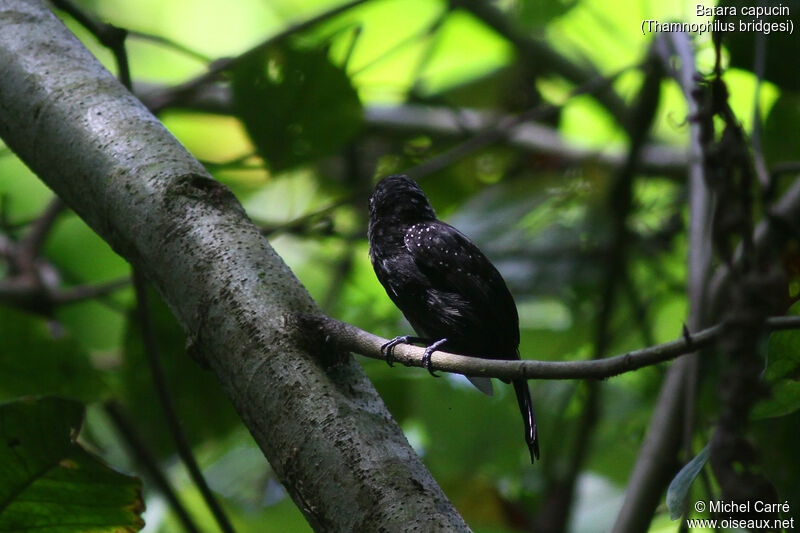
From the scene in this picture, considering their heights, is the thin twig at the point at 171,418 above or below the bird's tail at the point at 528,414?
above

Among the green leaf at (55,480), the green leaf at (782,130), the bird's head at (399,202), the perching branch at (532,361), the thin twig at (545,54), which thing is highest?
the thin twig at (545,54)

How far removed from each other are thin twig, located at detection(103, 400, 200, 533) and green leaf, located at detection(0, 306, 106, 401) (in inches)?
4.4

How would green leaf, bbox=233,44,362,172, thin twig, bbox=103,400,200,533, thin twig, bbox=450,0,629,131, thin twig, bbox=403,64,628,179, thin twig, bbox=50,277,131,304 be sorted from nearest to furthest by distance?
thin twig, bbox=103,400,200,533
green leaf, bbox=233,44,362,172
thin twig, bbox=403,64,628,179
thin twig, bbox=50,277,131,304
thin twig, bbox=450,0,629,131

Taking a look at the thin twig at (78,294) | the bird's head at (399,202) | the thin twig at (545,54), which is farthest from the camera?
the thin twig at (545,54)

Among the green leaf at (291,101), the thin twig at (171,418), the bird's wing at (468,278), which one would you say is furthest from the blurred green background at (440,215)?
the bird's wing at (468,278)

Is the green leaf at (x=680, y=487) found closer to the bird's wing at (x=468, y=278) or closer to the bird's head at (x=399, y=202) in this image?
the bird's wing at (x=468, y=278)

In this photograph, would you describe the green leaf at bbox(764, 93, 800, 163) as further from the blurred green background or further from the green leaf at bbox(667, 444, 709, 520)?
the green leaf at bbox(667, 444, 709, 520)

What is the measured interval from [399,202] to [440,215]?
1591 millimetres

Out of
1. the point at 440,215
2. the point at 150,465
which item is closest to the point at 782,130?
the point at 440,215

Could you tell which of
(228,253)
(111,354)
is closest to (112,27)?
(228,253)

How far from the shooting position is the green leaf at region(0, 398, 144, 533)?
137cm

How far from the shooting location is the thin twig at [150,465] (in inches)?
76.5

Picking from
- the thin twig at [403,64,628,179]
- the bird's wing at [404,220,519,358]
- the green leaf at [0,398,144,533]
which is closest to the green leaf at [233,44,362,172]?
the thin twig at [403,64,628,179]

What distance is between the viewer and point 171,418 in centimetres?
182
